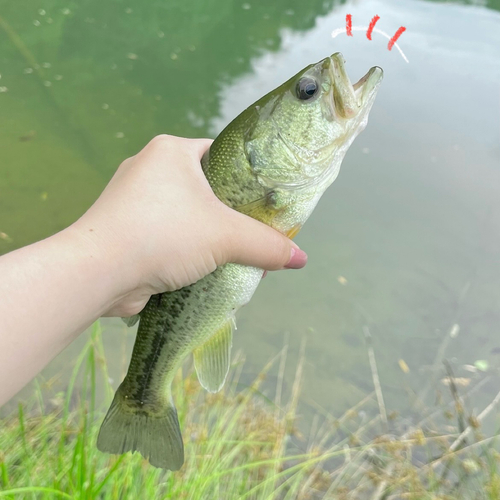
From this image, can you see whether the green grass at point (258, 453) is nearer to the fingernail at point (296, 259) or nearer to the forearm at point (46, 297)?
the forearm at point (46, 297)

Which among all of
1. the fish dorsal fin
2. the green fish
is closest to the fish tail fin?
the green fish

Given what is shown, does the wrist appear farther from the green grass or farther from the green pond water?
the green pond water

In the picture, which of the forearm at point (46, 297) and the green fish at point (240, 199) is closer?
the forearm at point (46, 297)

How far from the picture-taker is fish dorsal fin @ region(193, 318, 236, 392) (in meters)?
1.69

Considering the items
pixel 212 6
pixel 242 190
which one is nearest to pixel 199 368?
pixel 242 190

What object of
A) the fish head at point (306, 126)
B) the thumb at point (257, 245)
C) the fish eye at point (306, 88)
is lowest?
the thumb at point (257, 245)

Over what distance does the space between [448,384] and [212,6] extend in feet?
27.1

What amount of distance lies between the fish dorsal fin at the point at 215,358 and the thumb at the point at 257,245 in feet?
0.98

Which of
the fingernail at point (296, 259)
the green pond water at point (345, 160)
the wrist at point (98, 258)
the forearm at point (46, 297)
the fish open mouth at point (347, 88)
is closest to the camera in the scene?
the forearm at point (46, 297)

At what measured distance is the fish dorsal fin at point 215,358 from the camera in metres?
1.69

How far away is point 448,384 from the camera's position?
10.7ft

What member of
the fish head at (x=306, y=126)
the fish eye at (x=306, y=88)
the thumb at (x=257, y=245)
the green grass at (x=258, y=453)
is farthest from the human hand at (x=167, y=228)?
the green grass at (x=258, y=453)

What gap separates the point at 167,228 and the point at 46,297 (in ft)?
Answer: 1.28

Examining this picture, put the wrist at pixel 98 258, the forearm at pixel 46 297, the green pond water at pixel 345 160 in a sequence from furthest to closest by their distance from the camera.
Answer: the green pond water at pixel 345 160 < the wrist at pixel 98 258 < the forearm at pixel 46 297
